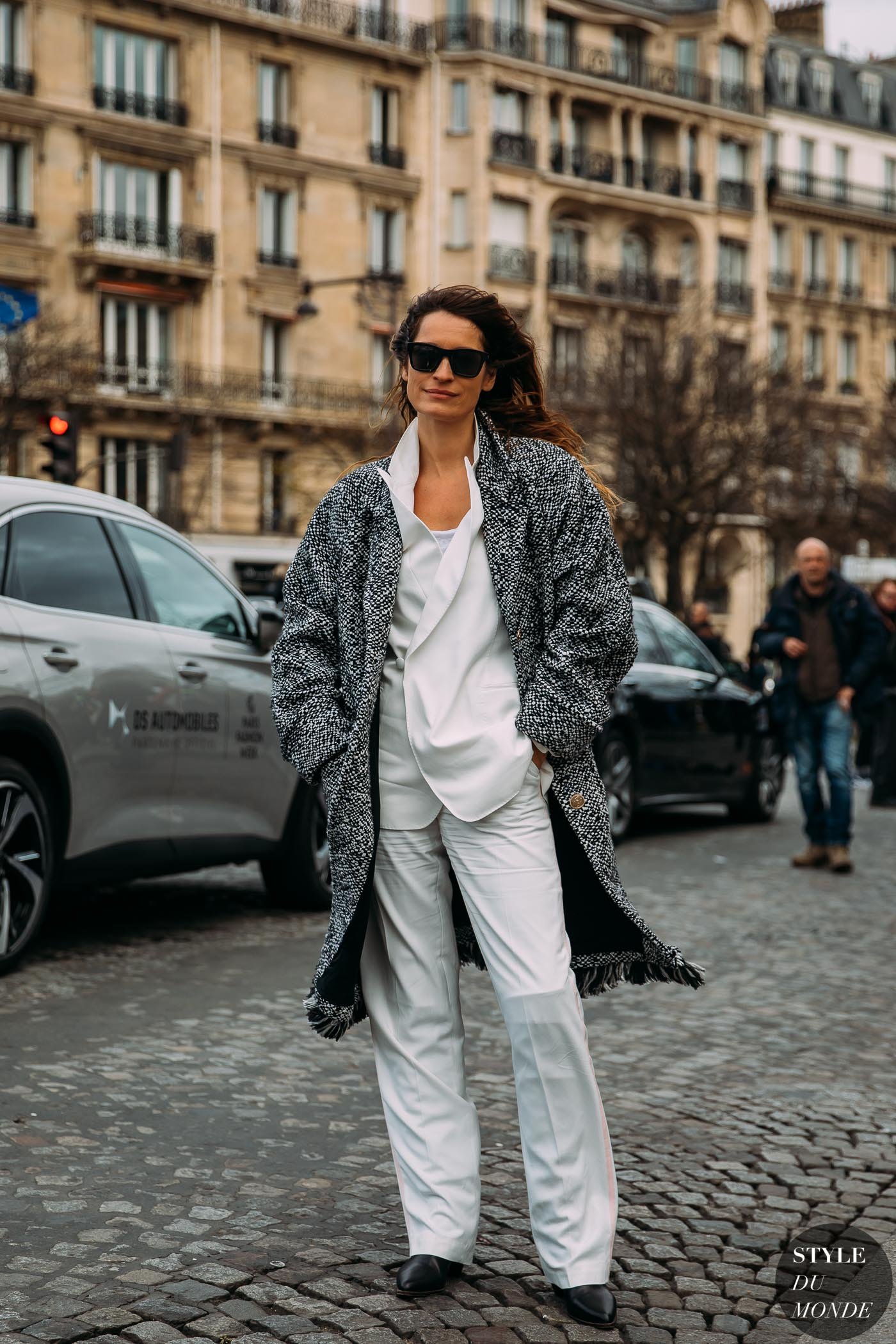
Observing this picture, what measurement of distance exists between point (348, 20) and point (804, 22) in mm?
28368

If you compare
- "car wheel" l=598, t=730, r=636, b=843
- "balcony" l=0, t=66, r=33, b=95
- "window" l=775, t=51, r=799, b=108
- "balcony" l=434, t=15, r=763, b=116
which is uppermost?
"window" l=775, t=51, r=799, b=108

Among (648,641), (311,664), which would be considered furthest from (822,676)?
(311,664)

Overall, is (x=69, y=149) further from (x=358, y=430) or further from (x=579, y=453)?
(x=579, y=453)

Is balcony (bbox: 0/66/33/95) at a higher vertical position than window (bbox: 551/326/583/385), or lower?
higher

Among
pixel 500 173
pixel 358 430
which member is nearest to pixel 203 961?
pixel 358 430

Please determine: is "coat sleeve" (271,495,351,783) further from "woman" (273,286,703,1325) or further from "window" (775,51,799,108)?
"window" (775,51,799,108)

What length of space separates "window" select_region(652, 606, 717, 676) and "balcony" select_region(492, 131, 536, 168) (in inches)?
1585

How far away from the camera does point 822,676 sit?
1124 centimetres

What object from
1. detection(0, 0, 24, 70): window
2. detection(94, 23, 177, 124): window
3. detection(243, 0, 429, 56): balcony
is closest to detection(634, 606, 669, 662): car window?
detection(0, 0, 24, 70): window

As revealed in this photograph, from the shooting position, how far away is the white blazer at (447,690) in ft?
11.5

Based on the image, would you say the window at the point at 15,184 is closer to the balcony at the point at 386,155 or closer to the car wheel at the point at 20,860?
the balcony at the point at 386,155

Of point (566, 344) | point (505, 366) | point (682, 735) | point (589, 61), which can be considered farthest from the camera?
point (589, 61)

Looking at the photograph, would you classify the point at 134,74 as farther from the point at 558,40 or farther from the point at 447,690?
the point at 447,690

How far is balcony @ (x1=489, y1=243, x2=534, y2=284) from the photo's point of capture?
170 feet
